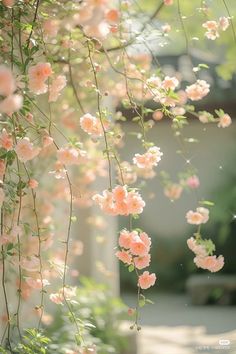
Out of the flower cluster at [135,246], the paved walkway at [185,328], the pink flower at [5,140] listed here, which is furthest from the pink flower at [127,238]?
the paved walkway at [185,328]

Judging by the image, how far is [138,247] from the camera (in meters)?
1.63

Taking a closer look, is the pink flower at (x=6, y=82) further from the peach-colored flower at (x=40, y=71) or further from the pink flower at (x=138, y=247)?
the pink flower at (x=138, y=247)

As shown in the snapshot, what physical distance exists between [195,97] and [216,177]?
4569mm

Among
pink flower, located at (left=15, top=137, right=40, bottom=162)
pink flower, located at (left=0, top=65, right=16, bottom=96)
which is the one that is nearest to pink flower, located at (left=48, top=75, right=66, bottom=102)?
pink flower, located at (left=15, top=137, right=40, bottom=162)

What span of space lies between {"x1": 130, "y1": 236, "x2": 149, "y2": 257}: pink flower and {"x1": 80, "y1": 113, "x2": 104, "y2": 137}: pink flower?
29 centimetres

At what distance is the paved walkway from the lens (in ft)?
13.1

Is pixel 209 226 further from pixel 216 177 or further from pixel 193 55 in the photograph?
pixel 193 55

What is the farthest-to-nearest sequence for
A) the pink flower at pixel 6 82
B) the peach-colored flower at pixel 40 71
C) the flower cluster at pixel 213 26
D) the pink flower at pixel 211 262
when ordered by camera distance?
1. the flower cluster at pixel 213 26
2. the pink flower at pixel 211 262
3. the peach-colored flower at pixel 40 71
4. the pink flower at pixel 6 82

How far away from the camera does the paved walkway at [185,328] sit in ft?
13.1

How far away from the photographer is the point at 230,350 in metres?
3.83

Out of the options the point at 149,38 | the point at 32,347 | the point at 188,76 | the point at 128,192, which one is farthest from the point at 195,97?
the point at 188,76

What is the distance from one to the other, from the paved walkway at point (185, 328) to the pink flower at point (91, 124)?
7.30ft

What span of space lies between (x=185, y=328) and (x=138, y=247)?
3223mm

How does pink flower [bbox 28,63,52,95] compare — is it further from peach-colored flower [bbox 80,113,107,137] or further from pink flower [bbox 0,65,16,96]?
pink flower [bbox 0,65,16,96]
